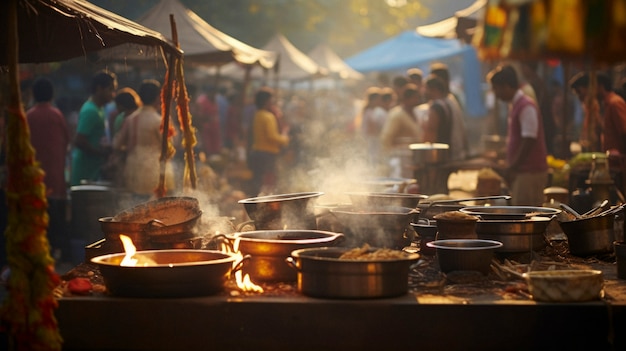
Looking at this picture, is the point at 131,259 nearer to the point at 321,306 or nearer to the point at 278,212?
the point at 321,306

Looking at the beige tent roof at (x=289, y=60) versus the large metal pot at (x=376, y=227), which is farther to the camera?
the beige tent roof at (x=289, y=60)

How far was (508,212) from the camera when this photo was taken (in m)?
7.69

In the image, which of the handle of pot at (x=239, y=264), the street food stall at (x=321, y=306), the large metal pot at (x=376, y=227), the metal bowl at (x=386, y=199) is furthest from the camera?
the metal bowl at (x=386, y=199)

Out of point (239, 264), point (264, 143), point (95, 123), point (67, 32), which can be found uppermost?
point (67, 32)

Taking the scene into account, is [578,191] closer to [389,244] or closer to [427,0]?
[389,244]

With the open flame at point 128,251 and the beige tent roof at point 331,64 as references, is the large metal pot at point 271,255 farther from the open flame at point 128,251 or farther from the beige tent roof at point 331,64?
the beige tent roof at point 331,64

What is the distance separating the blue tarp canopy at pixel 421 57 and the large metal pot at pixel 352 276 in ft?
81.3

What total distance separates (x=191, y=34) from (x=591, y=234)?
10108mm

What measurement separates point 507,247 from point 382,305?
1.83 metres

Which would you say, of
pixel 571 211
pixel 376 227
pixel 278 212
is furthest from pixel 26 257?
pixel 571 211

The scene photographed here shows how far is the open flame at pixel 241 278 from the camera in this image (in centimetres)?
577

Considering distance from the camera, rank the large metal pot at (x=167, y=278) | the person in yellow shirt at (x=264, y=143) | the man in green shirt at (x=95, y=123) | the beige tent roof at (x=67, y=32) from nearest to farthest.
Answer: the large metal pot at (x=167, y=278), the beige tent roof at (x=67, y=32), the man in green shirt at (x=95, y=123), the person in yellow shirt at (x=264, y=143)

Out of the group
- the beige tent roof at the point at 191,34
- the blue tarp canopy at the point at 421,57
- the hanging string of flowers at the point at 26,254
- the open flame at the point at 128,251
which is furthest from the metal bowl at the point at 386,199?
the blue tarp canopy at the point at 421,57

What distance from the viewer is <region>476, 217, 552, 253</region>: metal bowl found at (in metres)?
6.78
